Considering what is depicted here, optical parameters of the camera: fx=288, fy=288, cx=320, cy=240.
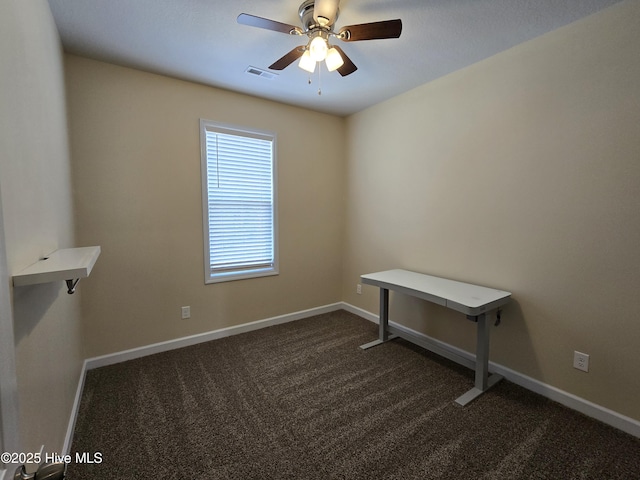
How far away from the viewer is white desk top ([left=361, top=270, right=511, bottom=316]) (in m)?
2.09

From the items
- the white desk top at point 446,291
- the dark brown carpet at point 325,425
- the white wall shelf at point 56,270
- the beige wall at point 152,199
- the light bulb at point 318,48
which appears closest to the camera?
the white wall shelf at point 56,270

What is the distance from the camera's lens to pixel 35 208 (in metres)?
1.31

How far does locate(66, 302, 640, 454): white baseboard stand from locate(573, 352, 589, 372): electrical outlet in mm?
222

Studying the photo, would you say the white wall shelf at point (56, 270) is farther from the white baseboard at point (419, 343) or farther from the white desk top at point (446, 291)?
the white desk top at point (446, 291)

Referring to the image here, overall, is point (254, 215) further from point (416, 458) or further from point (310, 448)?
point (416, 458)

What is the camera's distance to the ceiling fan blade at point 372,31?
1.58m

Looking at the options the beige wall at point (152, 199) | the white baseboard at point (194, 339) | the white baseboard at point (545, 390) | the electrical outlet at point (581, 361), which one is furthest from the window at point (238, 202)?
the electrical outlet at point (581, 361)

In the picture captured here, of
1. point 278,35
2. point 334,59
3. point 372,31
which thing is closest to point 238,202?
point 278,35

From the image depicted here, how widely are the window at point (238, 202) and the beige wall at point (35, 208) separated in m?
1.21

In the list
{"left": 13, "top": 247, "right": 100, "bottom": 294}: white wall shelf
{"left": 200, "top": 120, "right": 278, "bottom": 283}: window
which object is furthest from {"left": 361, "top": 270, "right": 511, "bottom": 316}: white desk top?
{"left": 13, "top": 247, "right": 100, "bottom": 294}: white wall shelf

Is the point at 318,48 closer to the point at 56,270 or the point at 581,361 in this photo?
the point at 56,270

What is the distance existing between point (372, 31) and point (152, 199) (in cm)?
230

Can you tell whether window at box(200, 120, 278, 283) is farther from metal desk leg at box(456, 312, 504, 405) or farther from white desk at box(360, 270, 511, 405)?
metal desk leg at box(456, 312, 504, 405)

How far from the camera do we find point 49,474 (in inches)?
22.3
